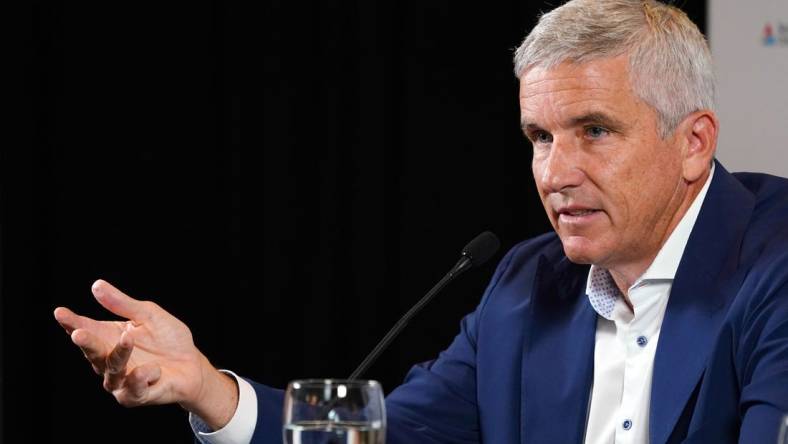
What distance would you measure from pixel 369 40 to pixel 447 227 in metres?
0.67

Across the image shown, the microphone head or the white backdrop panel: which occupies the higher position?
the white backdrop panel

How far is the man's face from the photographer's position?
6.34 ft

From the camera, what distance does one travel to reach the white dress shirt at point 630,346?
1.95 m

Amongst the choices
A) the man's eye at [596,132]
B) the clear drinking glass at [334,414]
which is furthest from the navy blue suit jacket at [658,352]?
the clear drinking glass at [334,414]

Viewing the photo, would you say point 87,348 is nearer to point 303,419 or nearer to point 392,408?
point 303,419

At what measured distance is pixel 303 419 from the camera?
1.22m

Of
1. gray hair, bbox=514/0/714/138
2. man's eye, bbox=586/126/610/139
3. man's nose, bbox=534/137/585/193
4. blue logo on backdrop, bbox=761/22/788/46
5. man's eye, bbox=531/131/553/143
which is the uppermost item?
blue logo on backdrop, bbox=761/22/788/46

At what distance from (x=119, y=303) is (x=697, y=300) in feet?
2.99

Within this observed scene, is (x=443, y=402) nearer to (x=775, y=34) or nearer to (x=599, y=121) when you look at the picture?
(x=599, y=121)

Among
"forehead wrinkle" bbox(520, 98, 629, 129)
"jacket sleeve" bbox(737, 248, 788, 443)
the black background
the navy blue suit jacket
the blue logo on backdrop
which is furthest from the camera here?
the black background

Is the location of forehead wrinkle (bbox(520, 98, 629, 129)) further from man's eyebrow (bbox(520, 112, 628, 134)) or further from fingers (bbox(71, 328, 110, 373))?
fingers (bbox(71, 328, 110, 373))

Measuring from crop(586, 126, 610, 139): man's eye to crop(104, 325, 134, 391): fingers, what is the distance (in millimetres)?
837

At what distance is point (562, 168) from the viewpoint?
6.36ft

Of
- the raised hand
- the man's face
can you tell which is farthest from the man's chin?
the raised hand
